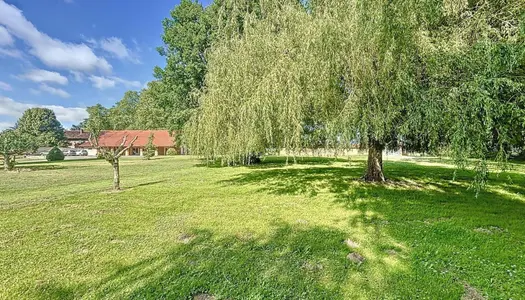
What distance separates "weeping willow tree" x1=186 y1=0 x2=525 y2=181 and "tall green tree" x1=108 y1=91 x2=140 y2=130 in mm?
48614

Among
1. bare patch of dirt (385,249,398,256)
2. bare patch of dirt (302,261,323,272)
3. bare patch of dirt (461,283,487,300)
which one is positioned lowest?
bare patch of dirt (461,283,487,300)

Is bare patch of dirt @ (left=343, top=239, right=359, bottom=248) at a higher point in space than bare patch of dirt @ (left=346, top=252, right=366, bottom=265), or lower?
higher

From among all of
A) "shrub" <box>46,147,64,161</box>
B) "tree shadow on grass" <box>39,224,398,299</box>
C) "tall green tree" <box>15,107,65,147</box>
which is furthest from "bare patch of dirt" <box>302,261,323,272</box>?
"tall green tree" <box>15,107,65,147</box>

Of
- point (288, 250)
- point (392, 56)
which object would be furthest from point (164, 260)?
point (392, 56)

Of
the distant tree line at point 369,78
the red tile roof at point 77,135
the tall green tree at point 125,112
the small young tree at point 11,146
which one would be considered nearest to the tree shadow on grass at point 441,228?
the distant tree line at point 369,78

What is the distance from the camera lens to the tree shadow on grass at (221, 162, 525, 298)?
9.78ft

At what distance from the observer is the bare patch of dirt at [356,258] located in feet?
11.3

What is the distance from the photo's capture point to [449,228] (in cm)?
463

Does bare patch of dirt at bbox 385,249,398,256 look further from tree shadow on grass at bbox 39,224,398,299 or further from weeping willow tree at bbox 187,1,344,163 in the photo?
weeping willow tree at bbox 187,1,344,163

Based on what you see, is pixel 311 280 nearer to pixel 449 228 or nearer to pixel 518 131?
pixel 449 228

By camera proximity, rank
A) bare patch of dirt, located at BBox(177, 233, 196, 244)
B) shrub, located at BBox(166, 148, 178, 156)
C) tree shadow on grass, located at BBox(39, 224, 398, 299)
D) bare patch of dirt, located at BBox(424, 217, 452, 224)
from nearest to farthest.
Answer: tree shadow on grass, located at BBox(39, 224, 398, 299), bare patch of dirt, located at BBox(177, 233, 196, 244), bare patch of dirt, located at BBox(424, 217, 452, 224), shrub, located at BBox(166, 148, 178, 156)

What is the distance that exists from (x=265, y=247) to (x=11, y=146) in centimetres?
2192

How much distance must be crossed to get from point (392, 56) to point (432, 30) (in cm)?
123

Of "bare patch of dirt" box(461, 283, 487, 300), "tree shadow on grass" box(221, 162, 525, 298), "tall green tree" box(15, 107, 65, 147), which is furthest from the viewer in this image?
"tall green tree" box(15, 107, 65, 147)
